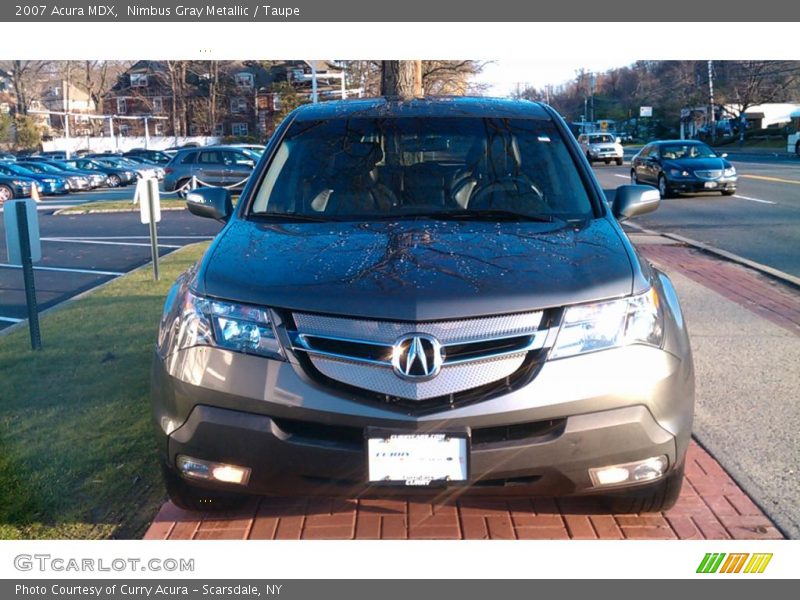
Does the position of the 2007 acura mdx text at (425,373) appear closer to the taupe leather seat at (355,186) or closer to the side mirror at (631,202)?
the taupe leather seat at (355,186)

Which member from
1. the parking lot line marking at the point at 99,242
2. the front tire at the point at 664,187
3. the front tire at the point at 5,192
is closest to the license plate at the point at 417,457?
the parking lot line marking at the point at 99,242

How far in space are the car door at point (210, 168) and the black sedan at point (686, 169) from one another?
12897mm

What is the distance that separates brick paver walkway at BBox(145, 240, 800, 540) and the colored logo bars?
0.13 m

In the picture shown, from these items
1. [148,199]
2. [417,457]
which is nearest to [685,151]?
[148,199]

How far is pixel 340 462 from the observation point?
2896 millimetres

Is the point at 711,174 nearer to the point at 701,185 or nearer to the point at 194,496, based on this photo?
the point at 701,185

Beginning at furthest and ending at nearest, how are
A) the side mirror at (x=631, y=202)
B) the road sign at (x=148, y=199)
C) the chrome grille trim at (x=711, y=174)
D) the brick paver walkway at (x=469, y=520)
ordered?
the chrome grille trim at (x=711, y=174), the road sign at (x=148, y=199), the side mirror at (x=631, y=202), the brick paver walkway at (x=469, y=520)

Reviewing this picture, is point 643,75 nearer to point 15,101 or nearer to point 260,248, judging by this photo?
point 260,248

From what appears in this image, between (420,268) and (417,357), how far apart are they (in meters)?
0.42

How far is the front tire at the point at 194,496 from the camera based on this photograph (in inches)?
128

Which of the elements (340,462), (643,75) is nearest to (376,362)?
(340,462)

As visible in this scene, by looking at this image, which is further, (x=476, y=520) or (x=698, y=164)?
(x=698, y=164)

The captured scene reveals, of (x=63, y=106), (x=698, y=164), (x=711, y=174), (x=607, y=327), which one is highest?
(x=63, y=106)

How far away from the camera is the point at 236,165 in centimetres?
2595
